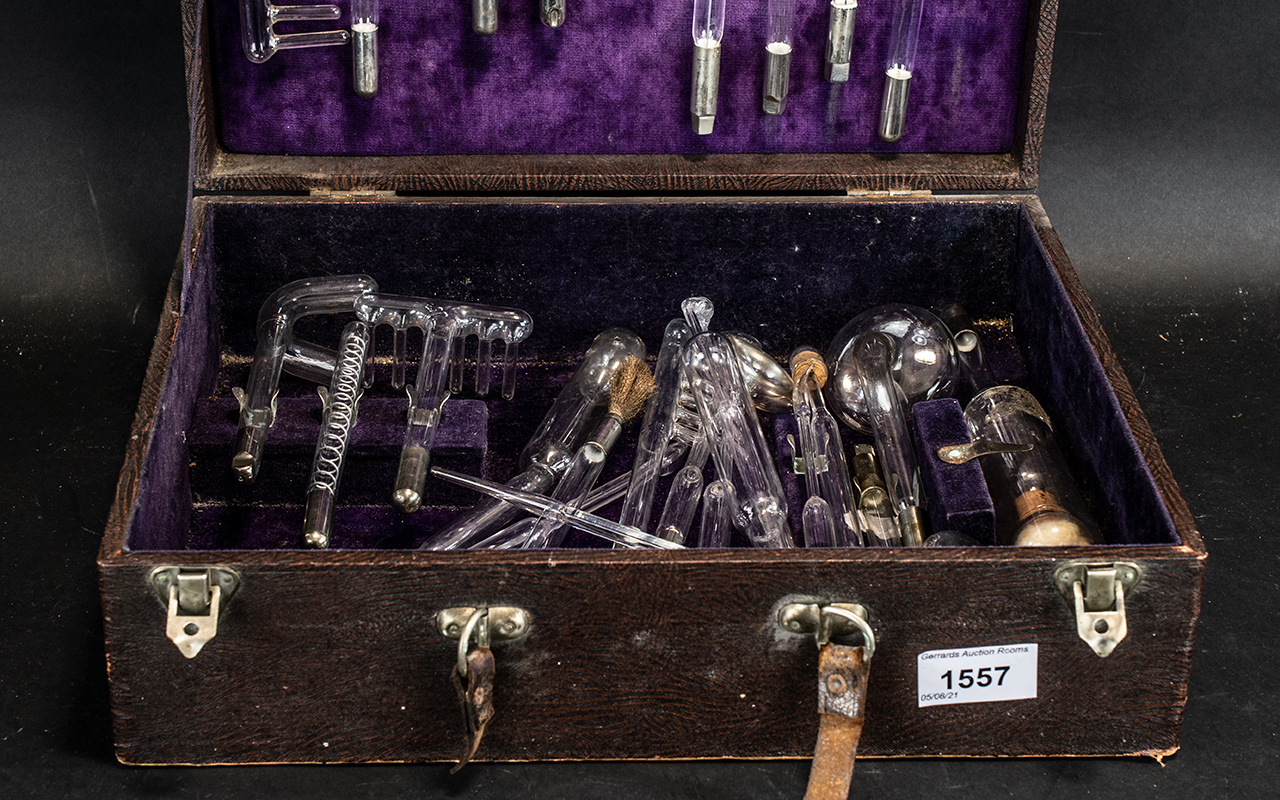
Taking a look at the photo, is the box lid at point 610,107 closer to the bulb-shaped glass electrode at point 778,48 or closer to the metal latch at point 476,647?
the bulb-shaped glass electrode at point 778,48

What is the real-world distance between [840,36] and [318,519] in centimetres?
133

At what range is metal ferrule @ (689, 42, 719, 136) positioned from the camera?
289 cm

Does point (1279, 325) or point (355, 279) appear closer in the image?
point (355, 279)

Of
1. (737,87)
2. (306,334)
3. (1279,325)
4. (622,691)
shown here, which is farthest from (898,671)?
(1279,325)

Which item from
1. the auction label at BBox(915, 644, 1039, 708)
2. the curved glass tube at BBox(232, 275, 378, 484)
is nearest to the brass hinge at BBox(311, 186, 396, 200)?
the curved glass tube at BBox(232, 275, 378, 484)

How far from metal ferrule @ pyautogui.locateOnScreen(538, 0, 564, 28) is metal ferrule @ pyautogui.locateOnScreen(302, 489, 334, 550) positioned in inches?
38.9

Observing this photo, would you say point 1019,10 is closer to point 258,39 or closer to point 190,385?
point 258,39

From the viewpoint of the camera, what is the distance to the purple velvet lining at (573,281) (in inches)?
111

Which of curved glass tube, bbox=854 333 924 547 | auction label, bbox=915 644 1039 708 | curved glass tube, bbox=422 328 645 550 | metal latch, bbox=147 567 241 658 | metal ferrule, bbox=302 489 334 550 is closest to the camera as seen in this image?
metal latch, bbox=147 567 241 658

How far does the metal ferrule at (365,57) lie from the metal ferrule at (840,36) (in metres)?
0.87

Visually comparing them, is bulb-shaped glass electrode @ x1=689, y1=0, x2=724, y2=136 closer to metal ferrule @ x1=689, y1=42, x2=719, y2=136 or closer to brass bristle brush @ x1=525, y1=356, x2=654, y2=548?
metal ferrule @ x1=689, y1=42, x2=719, y2=136

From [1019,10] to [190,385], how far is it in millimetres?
1728

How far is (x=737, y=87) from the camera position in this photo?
304cm

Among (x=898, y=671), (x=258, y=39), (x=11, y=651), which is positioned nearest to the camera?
(x=898, y=671)
